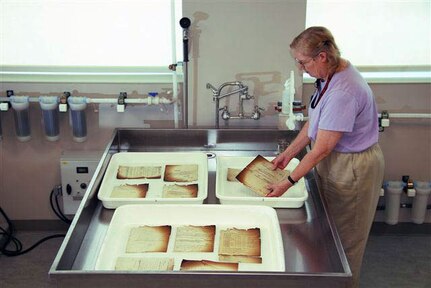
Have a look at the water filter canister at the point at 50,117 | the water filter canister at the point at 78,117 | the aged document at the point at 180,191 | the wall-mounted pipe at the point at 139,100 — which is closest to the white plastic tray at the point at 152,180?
the aged document at the point at 180,191

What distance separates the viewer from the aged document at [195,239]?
1892 millimetres

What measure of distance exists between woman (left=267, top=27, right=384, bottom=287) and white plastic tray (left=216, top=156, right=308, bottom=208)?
1.9 inches

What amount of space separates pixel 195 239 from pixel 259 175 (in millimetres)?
508

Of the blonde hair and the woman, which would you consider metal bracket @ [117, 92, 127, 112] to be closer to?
the woman

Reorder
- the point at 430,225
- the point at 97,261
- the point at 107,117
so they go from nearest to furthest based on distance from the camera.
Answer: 1. the point at 97,261
2. the point at 107,117
3. the point at 430,225

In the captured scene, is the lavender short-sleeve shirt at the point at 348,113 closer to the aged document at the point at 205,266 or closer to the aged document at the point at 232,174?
the aged document at the point at 232,174

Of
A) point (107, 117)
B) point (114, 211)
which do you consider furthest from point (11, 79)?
point (114, 211)

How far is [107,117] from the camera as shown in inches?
126

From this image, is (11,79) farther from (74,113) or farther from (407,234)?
(407,234)

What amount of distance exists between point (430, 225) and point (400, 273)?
1.77 ft

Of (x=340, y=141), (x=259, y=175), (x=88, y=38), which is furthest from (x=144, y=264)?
(x=88, y=38)

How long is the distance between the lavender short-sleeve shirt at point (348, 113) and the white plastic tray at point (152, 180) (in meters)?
0.53

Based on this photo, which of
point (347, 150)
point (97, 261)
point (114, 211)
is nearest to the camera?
point (97, 261)

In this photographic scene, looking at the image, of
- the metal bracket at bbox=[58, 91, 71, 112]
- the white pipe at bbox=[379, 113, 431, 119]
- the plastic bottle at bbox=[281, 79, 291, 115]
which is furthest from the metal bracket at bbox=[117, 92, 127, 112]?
the white pipe at bbox=[379, 113, 431, 119]
